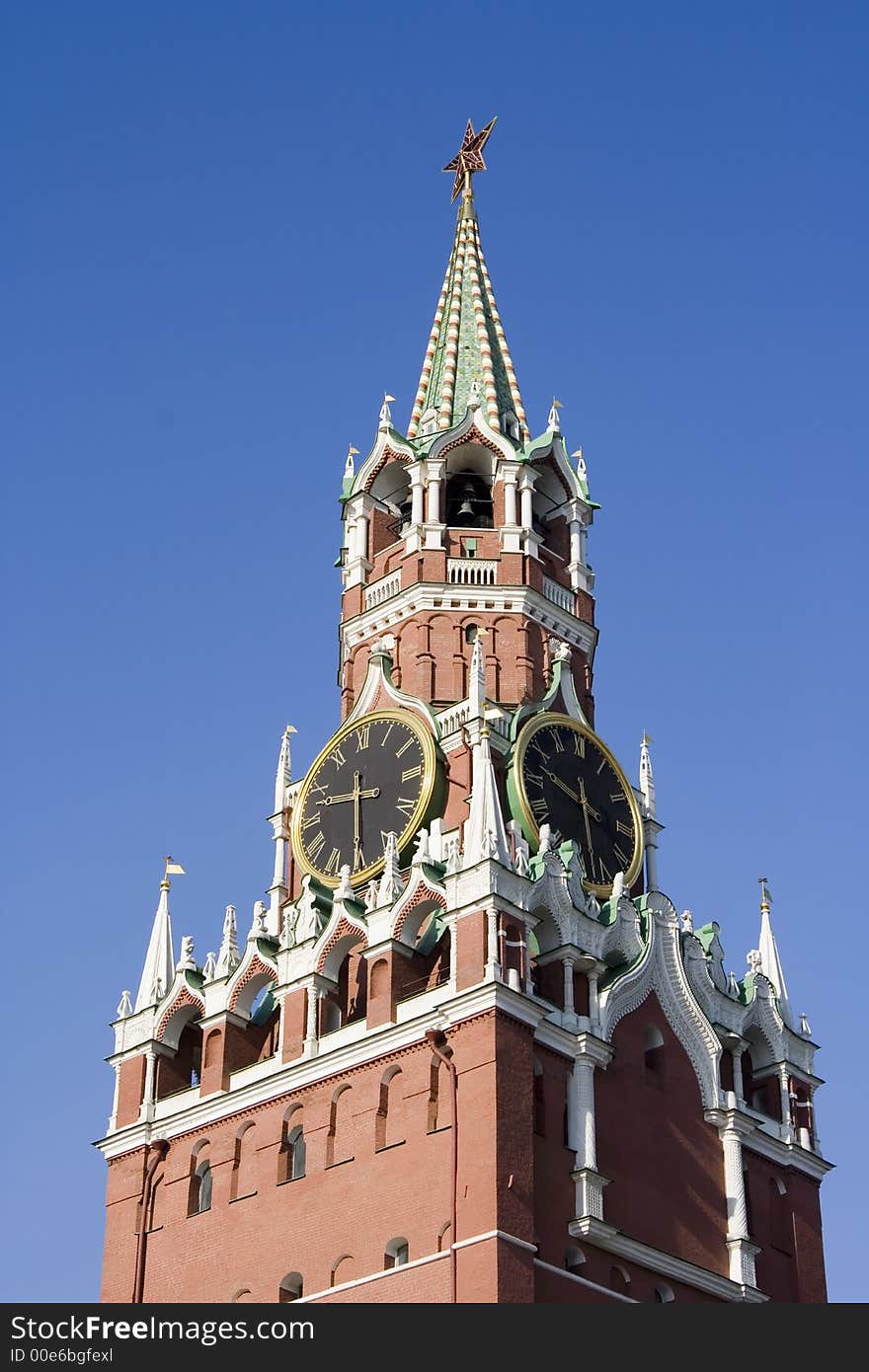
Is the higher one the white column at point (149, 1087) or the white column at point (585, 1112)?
the white column at point (149, 1087)

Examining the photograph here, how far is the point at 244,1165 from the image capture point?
180 ft

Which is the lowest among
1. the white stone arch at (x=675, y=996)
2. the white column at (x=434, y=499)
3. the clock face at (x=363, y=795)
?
the white stone arch at (x=675, y=996)

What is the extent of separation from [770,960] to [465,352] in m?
18.4

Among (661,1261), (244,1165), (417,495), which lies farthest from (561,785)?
(661,1261)

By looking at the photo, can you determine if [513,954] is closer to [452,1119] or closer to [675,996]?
[452,1119]

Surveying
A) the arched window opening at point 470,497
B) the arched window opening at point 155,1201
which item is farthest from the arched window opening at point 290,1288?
the arched window opening at point 470,497

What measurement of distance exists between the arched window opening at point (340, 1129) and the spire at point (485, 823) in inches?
214

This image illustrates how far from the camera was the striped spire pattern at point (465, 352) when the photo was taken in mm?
67000

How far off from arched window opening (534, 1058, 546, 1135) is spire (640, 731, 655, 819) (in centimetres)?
1087

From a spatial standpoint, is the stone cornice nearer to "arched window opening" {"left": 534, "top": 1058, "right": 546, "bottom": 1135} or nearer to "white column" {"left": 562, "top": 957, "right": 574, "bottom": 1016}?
"arched window opening" {"left": 534, "top": 1058, "right": 546, "bottom": 1135}

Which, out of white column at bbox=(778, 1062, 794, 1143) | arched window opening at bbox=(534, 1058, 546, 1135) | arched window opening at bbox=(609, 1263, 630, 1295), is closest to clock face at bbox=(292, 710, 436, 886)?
arched window opening at bbox=(534, 1058, 546, 1135)

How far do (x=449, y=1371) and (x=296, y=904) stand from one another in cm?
2064

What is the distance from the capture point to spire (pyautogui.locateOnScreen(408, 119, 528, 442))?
6700cm

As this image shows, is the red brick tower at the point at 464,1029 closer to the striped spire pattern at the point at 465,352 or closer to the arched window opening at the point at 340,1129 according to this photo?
the arched window opening at the point at 340,1129
